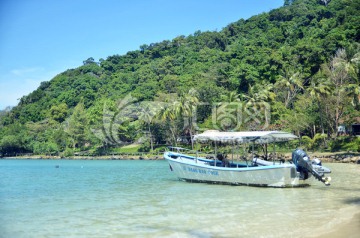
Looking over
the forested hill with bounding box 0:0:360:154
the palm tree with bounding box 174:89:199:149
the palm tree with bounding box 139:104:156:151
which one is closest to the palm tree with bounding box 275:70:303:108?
the forested hill with bounding box 0:0:360:154

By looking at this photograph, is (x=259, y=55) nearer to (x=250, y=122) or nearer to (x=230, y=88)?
(x=230, y=88)

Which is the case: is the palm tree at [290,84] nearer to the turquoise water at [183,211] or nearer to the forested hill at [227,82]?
the forested hill at [227,82]

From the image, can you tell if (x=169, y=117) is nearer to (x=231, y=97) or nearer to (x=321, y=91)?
(x=231, y=97)

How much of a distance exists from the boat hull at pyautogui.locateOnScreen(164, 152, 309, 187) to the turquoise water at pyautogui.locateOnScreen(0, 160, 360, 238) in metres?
0.56

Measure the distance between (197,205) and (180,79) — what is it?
6353 centimetres

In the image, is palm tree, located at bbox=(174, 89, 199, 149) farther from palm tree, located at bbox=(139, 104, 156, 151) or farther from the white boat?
the white boat

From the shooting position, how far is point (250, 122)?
52312 mm

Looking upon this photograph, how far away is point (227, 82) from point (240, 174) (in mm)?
50230

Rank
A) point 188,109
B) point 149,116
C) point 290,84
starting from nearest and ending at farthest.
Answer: point 290,84
point 188,109
point 149,116

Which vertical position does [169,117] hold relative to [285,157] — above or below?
above

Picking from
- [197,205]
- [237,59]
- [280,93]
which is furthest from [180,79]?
[197,205]

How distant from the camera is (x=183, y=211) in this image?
14.8 metres

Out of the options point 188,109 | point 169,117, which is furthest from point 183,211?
point 169,117

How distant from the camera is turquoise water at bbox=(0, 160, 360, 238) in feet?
38.0
